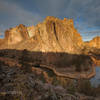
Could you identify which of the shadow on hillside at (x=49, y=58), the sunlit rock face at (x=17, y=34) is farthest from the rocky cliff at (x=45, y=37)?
the shadow on hillside at (x=49, y=58)

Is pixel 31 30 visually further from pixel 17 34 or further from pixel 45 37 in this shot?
pixel 45 37

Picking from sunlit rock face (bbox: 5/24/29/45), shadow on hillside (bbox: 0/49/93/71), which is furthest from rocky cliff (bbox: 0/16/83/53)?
shadow on hillside (bbox: 0/49/93/71)

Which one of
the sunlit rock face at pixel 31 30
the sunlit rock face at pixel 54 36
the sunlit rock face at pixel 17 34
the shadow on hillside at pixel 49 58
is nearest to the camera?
the shadow on hillside at pixel 49 58

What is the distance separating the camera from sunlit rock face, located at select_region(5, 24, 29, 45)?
15242 mm

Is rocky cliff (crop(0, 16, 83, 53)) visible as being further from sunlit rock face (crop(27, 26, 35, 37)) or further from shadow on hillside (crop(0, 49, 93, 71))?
shadow on hillside (crop(0, 49, 93, 71))

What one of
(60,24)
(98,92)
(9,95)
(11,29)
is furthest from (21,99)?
(11,29)

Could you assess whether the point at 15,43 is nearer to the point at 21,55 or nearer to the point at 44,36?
the point at 21,55

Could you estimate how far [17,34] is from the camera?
15.4 metres

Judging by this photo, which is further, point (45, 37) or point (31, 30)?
point (31, 30)

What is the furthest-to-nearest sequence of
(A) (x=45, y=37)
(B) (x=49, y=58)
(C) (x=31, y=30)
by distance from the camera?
(C) (x=31, y=30) → (A) (x=45, y=37) → (B) (x=49, y=58)

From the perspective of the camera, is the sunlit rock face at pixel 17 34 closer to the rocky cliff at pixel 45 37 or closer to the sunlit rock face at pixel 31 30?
the rocky cliff at pixel 45 37

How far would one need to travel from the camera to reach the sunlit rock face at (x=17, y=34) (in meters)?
15.2

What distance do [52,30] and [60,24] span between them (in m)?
2.32

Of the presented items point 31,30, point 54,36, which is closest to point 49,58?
point 54,36
